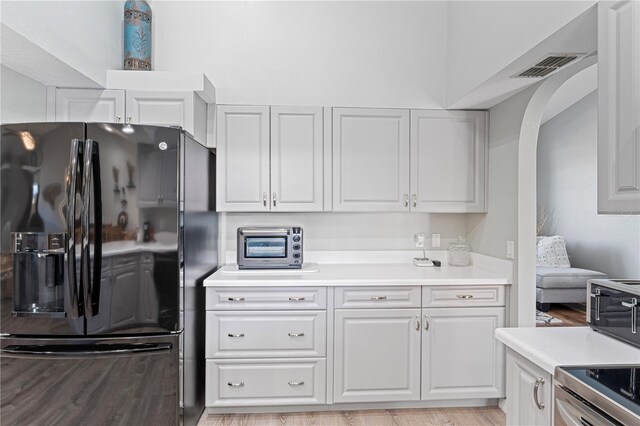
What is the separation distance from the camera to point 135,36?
2.52 m

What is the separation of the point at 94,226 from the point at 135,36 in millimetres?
1465

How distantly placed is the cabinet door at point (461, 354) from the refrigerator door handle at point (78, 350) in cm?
174

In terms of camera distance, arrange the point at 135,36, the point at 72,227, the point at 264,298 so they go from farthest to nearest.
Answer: the point at 135,36 → the point at 264,298 → the point at 72,227

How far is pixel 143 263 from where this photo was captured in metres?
1.96

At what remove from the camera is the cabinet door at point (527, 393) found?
1303 mm

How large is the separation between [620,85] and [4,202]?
109 inches

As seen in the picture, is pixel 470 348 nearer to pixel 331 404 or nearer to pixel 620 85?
pixel 331 404

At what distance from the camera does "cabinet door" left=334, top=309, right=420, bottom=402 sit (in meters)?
2.38

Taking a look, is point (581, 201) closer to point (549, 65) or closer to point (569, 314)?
point (569, 314)

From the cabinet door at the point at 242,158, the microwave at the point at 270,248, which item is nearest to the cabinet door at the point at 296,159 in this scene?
the cabinet door at the point at 242,158

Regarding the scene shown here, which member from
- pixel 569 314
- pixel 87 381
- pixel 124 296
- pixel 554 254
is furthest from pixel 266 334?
pixel 554 254

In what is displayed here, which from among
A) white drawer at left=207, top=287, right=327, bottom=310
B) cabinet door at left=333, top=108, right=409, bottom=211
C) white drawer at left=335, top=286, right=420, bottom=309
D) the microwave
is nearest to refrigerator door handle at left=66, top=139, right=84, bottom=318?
white drawer at left=207, top=287, right=327, bottom=310

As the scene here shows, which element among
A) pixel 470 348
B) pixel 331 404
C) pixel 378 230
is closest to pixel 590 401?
pixel 470 348

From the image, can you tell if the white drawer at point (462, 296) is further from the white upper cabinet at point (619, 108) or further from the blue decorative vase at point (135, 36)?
the blue decorative vase at point (135, 36)
